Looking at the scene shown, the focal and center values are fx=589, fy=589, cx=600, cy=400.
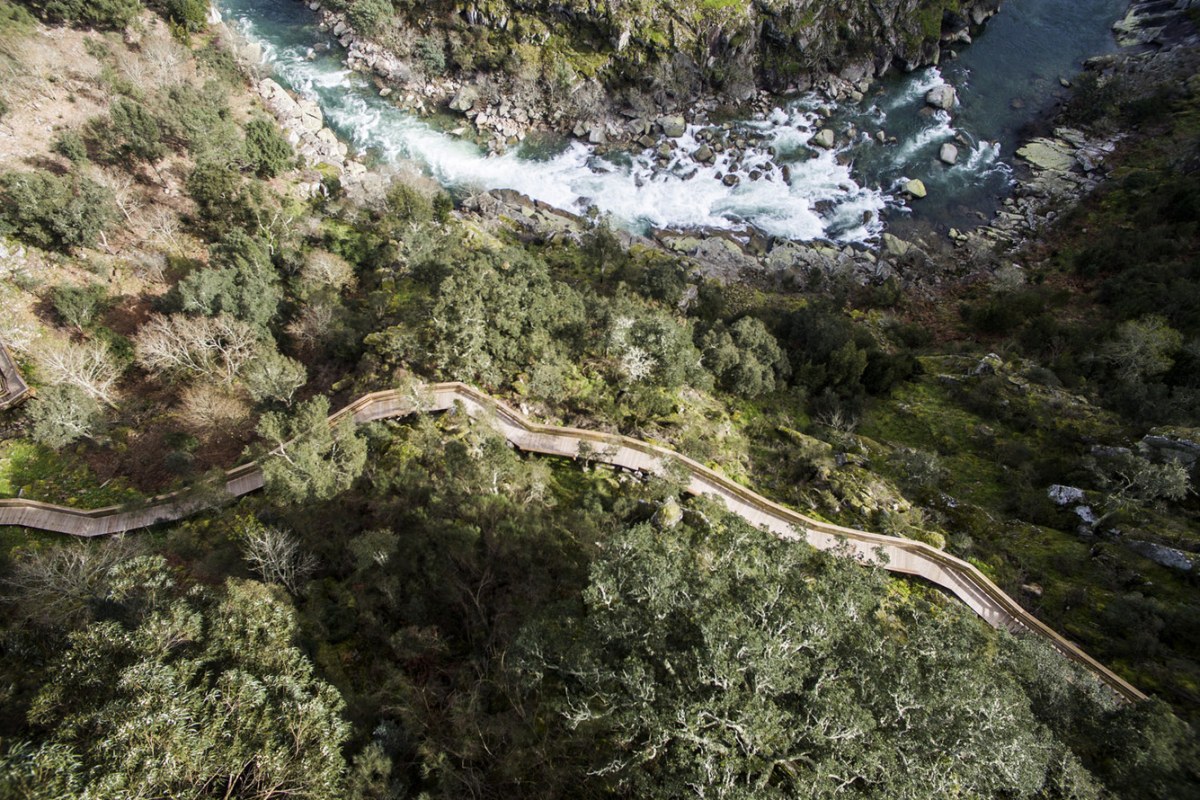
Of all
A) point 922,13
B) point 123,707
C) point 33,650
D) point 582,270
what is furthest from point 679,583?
point 922,13

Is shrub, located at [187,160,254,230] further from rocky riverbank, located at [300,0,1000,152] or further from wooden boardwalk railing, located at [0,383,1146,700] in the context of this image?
rocky riverbank, located at [300,0,1000,152]

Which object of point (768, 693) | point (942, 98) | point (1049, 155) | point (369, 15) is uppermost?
point (942, 98)

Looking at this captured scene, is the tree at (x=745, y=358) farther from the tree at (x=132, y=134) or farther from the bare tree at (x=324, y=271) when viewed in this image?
the tree at (x=132, y=134)

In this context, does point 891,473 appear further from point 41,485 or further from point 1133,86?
point 1133,86

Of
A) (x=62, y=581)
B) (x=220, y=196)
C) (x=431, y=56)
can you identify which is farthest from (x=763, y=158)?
(x=62, y=581)

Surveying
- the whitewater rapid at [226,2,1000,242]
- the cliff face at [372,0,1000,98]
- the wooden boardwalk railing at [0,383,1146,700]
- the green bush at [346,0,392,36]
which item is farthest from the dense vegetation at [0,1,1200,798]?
the cliff face at [372,0,1000,98]

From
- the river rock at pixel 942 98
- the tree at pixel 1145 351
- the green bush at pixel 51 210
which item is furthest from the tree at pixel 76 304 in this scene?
the river rock at pixel 942 98

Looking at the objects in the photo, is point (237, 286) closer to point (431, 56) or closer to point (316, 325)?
point (316, 325)
